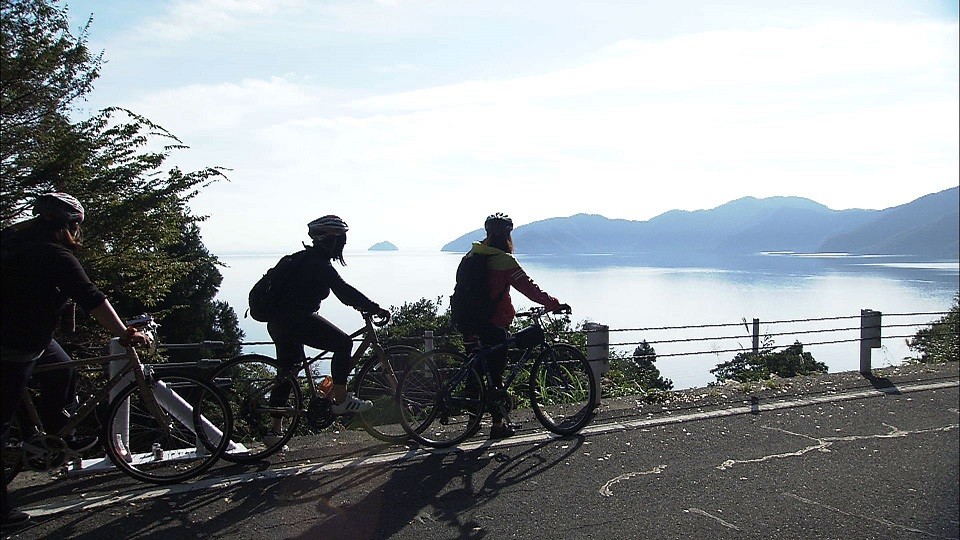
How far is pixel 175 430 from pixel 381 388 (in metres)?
Result: 1.71

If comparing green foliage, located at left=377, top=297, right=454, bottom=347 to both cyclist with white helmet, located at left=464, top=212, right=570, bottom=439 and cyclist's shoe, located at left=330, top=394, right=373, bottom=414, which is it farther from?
cyclist's shoe, located at left=330, top=394, right=373, bottom=414

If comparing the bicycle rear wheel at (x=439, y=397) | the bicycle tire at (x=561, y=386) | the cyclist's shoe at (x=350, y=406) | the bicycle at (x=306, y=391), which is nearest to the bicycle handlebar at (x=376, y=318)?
the bicycle at (x=306, y=391)

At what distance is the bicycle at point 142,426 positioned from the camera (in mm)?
4707

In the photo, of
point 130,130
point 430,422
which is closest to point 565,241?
point 130,130

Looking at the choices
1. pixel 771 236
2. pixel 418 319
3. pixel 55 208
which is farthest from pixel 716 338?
pixel 771 236

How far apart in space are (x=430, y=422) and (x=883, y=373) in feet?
24.0

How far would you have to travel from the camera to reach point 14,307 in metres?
4.13

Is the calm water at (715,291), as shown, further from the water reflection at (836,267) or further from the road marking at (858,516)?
the road marking at (858,516)

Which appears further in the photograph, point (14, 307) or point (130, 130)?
point (130, 130)

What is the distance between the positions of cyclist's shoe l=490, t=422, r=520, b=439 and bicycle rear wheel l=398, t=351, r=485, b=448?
185mm

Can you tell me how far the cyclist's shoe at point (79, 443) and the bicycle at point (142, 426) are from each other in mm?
55

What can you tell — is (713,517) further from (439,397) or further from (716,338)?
(716,338)

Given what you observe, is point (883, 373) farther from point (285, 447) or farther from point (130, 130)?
point (130, 130)

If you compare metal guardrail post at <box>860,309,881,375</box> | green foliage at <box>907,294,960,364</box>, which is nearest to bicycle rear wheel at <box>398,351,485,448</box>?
metal guardrail post at <box>860,309,881,375</box>
